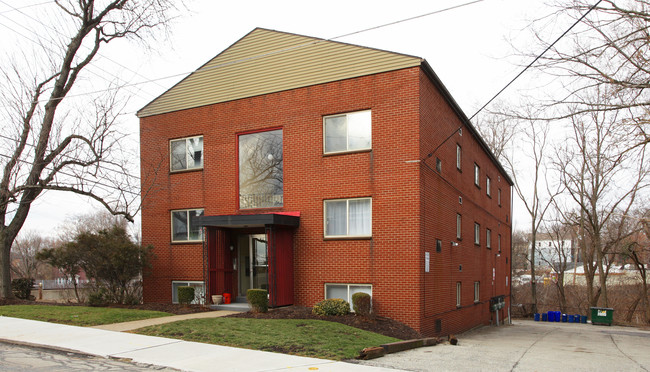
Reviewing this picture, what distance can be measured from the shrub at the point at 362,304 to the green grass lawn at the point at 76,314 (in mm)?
5443

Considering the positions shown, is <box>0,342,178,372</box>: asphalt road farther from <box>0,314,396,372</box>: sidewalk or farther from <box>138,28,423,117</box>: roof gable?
<box>138,28,423,117</box>: roof gable

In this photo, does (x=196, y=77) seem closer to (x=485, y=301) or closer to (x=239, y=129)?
(x=239, y=129)

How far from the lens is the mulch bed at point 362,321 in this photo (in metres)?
13.0

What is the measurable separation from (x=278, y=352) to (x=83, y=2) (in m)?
15.6

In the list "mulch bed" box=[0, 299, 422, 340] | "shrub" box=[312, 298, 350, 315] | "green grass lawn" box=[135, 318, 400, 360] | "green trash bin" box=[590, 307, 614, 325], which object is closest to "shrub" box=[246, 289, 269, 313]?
"mulch bed" box=[0, 299, 422, 340]

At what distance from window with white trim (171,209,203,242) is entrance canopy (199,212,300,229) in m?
1.96

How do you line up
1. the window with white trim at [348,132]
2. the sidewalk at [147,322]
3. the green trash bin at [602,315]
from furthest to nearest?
the green trash bin at [602,315]
the window with white trim at [348,132]
the sidewalk at [147,322]

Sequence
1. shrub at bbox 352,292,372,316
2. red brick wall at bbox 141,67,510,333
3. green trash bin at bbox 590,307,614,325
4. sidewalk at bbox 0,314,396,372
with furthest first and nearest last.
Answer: green trash bin at bbox 590,307,614,325 → red brick wall at bbox 141,67,510,333 → shrub at bbox 352,292,372,316 → sidewalk at bbox 0,314,396,372

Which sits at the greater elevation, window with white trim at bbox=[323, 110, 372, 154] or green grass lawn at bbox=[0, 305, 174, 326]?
window with white trim at bbox=[323, 110, 372, 154]

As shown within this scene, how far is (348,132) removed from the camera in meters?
15.7


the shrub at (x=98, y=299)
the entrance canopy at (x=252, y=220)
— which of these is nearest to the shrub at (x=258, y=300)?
the entrance canopy at (x=252, y=220)

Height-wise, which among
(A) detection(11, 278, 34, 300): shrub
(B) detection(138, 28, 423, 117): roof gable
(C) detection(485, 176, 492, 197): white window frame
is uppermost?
(B) detection(138, 28, 423, 117): roof gable

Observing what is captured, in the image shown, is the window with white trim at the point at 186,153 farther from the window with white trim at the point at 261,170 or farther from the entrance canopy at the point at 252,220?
the entrance canopy at the point at 252,220

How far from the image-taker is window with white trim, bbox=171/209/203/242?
1845 centimetres
